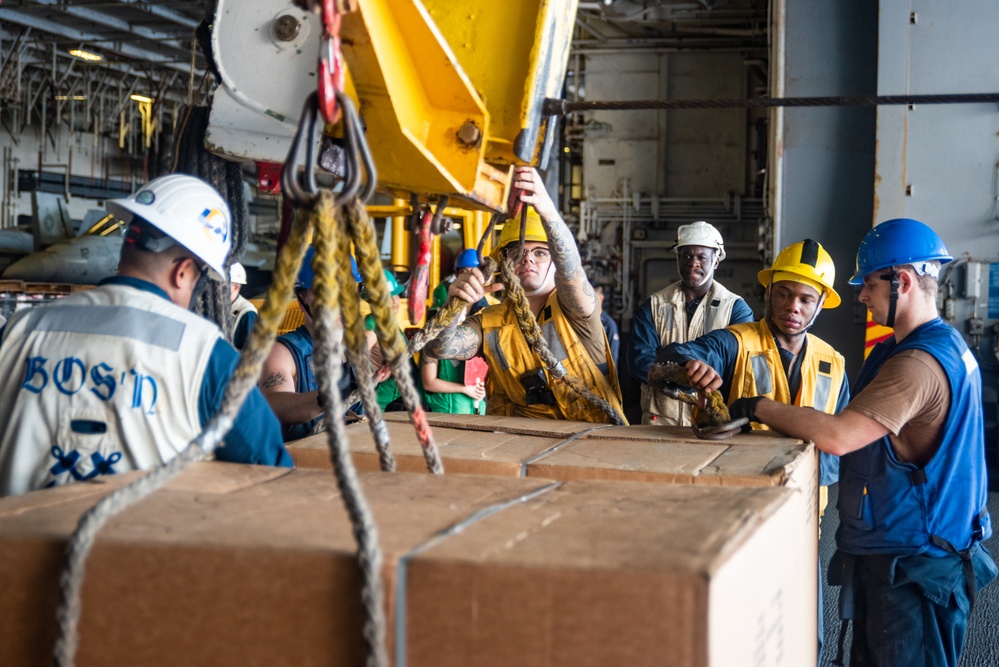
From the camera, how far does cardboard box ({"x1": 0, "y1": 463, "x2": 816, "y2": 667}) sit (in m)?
1.07

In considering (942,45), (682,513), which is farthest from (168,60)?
(682,513)

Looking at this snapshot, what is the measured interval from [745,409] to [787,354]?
83 cm

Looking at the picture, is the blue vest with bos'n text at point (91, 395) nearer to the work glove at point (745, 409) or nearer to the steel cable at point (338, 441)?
the steel cable at point (338, 441)

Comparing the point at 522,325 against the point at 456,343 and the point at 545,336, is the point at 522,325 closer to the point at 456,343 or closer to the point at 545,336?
the point at 545,336

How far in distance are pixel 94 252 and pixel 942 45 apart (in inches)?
481

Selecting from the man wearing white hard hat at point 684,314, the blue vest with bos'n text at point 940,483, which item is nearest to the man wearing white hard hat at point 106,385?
the blue vest with bos'n text at point 940,483

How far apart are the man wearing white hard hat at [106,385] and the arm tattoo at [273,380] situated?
4.69 feet

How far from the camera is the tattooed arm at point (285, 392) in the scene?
3051 millimetres

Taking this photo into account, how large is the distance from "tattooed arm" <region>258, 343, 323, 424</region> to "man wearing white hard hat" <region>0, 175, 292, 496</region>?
3.51 ft

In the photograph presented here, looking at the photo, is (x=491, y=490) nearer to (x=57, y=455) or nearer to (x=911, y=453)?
(x=57, y=455)

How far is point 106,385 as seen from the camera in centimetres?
178

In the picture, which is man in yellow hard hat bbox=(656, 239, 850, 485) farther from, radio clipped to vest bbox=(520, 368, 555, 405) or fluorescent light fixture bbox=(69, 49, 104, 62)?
fluorescent light fixture bbox=(69, 49, 104, 62)

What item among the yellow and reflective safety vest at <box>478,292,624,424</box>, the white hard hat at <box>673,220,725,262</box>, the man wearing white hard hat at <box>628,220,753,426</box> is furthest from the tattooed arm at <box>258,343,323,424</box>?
the white hard hat at <box>673,220,725,262</box>

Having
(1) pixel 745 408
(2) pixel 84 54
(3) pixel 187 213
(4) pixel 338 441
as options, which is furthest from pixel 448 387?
(2) pixel 84 54
